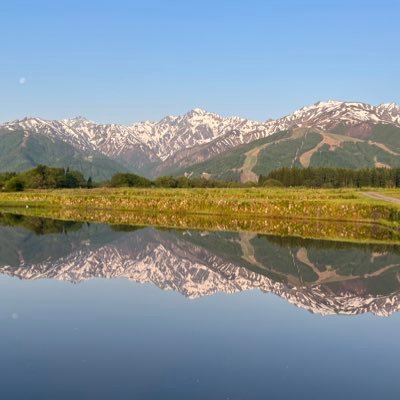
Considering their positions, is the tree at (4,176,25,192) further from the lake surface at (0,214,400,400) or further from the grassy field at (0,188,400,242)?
the lake surface at (0,214,400,400)

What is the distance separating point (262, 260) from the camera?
54094 mm

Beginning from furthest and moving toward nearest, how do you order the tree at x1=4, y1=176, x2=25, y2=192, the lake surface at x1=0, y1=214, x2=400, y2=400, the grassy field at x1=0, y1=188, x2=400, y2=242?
the tree at x1=4, y1=176, x2=25, y2=192
the grassy field at x1=0, y1=188, x2=400, y2=242
the lake surface at x1=0, y1=214, x2=400, y2=400

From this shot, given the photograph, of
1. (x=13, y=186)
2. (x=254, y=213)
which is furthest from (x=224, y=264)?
(x=13, y=186)

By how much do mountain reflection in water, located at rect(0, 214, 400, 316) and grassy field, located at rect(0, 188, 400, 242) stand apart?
1145cm

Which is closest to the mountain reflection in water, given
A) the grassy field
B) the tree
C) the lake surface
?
the lake surface

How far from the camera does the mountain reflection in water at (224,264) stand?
3900cm

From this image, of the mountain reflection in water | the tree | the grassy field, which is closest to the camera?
the mountain reflection in water

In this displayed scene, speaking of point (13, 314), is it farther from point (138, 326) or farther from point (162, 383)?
point (162, 383)

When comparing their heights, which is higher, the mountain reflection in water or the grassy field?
the grassy field

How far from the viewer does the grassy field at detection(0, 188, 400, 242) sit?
265 feet

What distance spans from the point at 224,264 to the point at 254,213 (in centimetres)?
5472

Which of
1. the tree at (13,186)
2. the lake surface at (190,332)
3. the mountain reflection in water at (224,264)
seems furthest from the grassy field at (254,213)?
the tree at (13,186)

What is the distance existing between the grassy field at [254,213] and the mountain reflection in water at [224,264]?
11.4 meters

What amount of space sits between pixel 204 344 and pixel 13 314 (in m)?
11.8
